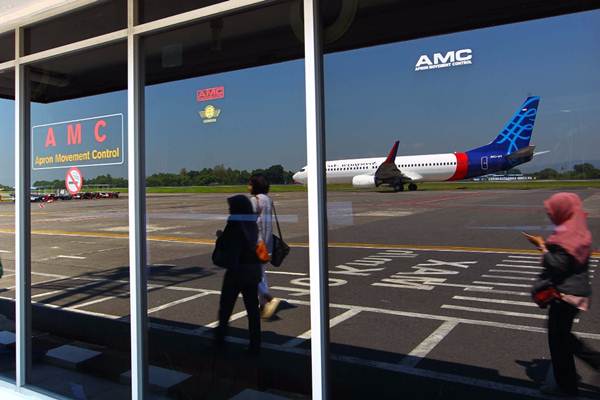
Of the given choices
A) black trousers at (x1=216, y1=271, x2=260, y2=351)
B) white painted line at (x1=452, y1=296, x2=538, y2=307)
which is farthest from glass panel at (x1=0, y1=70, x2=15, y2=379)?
white painted line at (x1=452, y1=296, x2=538, y2=307)

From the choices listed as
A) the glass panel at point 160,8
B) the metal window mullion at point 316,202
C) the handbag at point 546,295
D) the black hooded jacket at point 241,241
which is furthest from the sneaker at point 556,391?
the glass panel at point 160,8

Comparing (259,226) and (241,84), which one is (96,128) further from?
(259,226)

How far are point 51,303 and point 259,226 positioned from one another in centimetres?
409

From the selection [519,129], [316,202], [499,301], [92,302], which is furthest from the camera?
[92,302]

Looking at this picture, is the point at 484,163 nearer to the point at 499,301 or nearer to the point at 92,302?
the point at 499,301

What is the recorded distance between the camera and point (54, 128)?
3070 mm

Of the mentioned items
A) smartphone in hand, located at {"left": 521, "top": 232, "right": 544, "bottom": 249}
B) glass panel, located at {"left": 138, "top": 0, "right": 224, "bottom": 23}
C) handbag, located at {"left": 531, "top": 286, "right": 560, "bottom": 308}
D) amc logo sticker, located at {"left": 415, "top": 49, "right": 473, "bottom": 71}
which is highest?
glass panel, located at {"left": 138, "top": 0, "right": 224, "bottom": 23}

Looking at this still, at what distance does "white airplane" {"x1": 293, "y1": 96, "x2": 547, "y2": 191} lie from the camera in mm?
2229

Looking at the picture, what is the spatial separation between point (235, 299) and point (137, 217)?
1.22 metres

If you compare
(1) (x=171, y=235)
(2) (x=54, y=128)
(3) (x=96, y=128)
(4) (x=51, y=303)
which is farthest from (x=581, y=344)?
(4) (x=51, y=303)

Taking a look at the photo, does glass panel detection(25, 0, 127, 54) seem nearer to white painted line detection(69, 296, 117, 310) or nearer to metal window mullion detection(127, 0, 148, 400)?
metal window mullion detection(127, 0, 148, 400)

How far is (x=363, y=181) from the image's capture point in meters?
2.46

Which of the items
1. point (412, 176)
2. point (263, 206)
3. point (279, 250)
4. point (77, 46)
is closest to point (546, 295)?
point (412, 176)

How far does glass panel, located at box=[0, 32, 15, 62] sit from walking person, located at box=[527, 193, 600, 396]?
331cm
